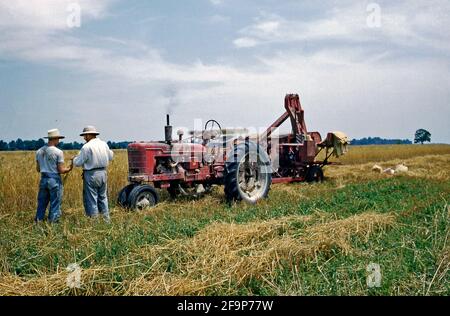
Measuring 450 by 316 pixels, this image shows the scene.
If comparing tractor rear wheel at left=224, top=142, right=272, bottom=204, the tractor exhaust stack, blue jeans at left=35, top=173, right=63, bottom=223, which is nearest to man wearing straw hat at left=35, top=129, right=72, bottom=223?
blue jeans at left=35, top=173, right=63, bottom=223

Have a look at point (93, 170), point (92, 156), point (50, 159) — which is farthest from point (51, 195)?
point (92, 156)

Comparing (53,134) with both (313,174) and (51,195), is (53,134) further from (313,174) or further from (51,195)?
(313,174)

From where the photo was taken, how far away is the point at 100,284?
3963 mm

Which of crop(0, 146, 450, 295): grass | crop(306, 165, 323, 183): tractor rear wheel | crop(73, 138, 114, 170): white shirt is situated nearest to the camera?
crop(0, 146, 450, 295): grass

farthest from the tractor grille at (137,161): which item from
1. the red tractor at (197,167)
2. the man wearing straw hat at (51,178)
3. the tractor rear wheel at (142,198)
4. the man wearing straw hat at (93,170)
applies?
the man wearing straw hat at (51,178)

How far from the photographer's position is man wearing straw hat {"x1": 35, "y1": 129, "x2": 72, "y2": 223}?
7.00 m

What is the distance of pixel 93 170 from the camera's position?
23.1ft

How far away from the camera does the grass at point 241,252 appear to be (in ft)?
Result: 12.6

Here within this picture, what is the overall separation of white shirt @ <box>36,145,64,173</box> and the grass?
904 mm

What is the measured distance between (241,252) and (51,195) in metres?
3.81

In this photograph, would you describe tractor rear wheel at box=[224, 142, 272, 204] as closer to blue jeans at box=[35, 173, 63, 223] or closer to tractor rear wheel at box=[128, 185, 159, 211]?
tractor rear wheel at box=[128, 185, 159, 211]

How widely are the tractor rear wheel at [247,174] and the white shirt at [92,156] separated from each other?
2616mm
